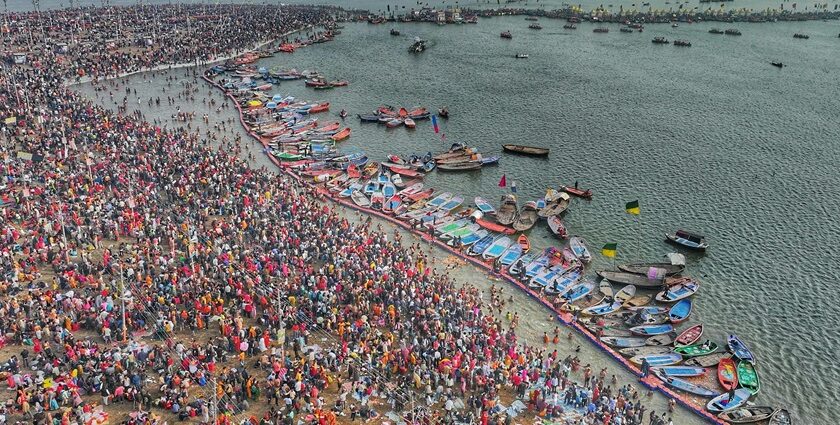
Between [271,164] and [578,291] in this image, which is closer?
[578,291]

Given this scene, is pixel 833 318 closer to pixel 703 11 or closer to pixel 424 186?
pixel 424 186

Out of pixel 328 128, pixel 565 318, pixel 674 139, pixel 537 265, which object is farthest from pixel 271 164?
pixel 674 139

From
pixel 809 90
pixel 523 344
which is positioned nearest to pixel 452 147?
pixel 523 344

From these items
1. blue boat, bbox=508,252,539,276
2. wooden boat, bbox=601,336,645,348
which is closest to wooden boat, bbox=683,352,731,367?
wooden boat, bbox=601,336,645,348

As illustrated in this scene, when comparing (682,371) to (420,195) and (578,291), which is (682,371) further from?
(420,195)

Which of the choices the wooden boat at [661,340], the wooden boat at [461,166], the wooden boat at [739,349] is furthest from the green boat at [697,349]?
the wooden boat at [461,166]

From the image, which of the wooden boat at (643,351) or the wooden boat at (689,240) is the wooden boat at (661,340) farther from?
the wooden boat at (689,240)

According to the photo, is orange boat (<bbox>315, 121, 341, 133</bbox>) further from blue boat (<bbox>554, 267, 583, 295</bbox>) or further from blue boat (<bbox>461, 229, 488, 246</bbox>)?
blue boat (<bbox>554, 267, 583, 295</bbox>)
